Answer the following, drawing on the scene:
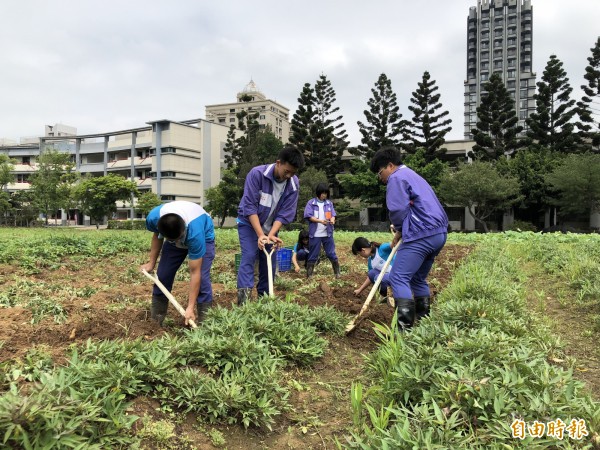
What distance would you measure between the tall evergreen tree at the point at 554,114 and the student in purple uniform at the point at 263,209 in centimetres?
3221

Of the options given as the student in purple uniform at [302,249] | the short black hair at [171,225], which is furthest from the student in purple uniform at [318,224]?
the short black hair at [171,225]

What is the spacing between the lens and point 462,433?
1.67 m

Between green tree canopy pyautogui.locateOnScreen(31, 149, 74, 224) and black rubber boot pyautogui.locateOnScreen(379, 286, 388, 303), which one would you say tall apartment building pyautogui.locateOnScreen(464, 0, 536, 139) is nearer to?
green tree canopy pyautogui.locateOnScreen(31, 149, 74, 224)

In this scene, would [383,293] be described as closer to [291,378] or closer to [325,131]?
[291,378]

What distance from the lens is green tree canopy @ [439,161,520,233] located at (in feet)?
88.6

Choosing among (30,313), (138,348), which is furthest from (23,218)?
(138,348)

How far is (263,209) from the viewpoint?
4.04m

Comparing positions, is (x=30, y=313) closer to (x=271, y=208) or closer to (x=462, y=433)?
(x=271, y=208)

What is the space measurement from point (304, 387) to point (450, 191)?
28.3m

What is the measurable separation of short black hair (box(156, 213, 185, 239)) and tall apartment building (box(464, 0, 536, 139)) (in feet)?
235

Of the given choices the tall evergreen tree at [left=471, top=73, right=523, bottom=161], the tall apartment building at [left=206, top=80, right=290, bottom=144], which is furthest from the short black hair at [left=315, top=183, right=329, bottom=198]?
the tall apartment building at [left=206, top=80, right=290, bottom=144]

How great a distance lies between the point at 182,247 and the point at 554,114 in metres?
33.9

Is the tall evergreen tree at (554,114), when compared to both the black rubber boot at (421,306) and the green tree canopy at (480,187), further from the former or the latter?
the black rubber boot at (421,306)

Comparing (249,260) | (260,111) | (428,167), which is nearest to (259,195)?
(249,260)
